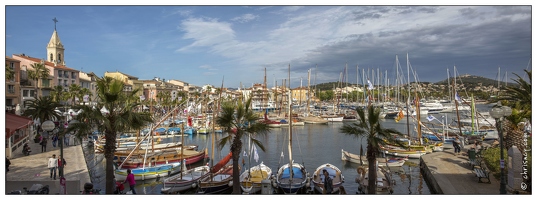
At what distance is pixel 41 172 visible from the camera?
73.0ft

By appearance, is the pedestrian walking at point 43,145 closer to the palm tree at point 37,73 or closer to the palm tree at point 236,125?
the palm tree at point 236,125

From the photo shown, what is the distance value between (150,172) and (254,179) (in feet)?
26.5

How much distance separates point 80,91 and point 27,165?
57.1 meters

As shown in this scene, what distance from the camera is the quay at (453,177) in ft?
58.1

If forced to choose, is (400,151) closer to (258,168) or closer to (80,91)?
(258,168)

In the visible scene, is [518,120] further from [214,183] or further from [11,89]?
[11,89]

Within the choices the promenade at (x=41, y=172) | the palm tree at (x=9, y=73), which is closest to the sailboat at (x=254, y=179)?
the promenade at (x=41, y=172)

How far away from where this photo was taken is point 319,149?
41812mm

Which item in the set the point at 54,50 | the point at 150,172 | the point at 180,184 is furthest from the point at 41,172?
the point at 54,50

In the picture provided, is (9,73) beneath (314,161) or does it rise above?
above

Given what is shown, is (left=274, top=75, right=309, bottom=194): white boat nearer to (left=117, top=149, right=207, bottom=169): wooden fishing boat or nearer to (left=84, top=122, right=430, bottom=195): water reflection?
(left=84, top=122, right=430, bottom=195): water reflection

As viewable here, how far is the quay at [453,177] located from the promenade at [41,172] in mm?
16459
